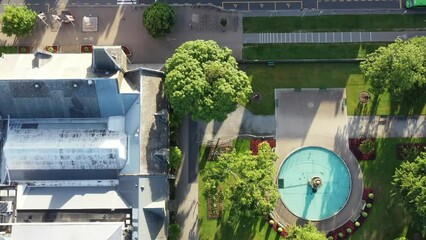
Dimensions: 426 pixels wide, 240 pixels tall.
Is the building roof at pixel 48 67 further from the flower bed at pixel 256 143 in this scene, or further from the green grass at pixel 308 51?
the green grass at pixel 308 51

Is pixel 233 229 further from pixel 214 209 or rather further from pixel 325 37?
pixel 325 37

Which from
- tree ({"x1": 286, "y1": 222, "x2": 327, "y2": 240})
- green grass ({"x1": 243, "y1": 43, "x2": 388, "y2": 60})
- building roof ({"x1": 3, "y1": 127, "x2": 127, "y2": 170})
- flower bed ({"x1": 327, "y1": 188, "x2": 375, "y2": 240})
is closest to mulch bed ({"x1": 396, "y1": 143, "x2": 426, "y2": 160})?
flower bed ({"x1": 327, "y1": 188, "x2": 375, "y2": 240})

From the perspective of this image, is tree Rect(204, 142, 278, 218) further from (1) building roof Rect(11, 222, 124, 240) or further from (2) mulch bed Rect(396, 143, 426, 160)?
(2) mulch bed Rect(396, 143, 426, 160)

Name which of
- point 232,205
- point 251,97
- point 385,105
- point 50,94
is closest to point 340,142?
point 385,105

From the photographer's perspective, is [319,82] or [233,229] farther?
[319,82]

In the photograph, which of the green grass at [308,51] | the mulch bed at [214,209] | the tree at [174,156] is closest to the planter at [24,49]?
Result: the tree at [174,156]

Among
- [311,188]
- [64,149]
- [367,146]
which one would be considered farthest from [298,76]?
[64,149]
